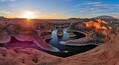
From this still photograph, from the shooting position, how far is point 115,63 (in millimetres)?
9477

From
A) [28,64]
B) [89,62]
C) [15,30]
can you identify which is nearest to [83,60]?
[89,62]

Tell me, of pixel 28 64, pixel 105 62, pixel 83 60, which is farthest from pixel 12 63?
pixel 105 62

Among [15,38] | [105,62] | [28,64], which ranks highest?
[105,62]

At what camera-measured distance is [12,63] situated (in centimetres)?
1163

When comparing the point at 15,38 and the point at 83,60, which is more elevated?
the point at 83,60

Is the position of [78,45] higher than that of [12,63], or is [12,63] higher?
[12,63]

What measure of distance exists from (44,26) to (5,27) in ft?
55.9

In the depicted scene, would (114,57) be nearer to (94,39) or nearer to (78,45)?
(78,45)

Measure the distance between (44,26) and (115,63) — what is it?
6620 cm

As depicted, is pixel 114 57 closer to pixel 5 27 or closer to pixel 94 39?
pixel 94 39

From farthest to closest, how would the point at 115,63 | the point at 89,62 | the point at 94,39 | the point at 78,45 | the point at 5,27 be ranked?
the point at 5,27 < the point at 94,39 < the point at 78,45 < the point at 89,62 < the point at 115,63

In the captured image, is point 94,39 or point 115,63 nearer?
point 115,63

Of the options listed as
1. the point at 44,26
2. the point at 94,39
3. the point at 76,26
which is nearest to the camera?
the point at 94,39

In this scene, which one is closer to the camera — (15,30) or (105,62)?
(105,62)
